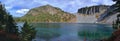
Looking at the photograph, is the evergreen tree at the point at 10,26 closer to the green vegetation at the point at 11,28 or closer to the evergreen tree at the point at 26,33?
the green vegetation at the point at 11,28

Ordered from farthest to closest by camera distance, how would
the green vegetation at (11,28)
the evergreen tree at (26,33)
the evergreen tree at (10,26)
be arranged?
the evergreen tree at (26,33), the evergreen tree at (10,26), the green vegetation at (11,28)

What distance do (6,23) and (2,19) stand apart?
255cm

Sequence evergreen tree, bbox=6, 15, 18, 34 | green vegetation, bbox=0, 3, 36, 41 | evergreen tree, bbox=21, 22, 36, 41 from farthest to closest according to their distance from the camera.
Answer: evergreen tree, bbox=21, 22, 36, 41 < evergreen tree, bbox=6, 15, 18, 34 < green vegetation, bbox=0, 3, 36, 41

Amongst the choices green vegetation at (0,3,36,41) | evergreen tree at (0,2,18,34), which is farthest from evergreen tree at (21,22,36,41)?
evergreen tree at (0,2,18,34)

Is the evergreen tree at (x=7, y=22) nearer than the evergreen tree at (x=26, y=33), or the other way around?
the evergreen tree at (x=7, y=22)

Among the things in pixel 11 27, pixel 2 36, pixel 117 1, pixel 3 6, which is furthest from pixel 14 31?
pixel 117 1

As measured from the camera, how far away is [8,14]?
189 ft

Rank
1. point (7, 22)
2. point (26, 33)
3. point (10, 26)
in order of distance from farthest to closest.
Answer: point (26, 33)
point (10, 26)
point (7, 22)

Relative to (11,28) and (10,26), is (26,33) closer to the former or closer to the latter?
(11,28)

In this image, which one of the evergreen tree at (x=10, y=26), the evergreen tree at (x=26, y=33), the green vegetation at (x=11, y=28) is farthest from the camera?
the evergreen tree at (x=26, y=33)

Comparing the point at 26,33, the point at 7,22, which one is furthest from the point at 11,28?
the point at 26,33

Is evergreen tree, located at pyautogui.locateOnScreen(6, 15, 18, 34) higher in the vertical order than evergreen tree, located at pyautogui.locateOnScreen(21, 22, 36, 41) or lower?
higher

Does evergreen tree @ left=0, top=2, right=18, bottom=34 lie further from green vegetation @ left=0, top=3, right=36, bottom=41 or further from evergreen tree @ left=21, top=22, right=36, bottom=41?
evergreen tree @ left=21, top=22, right=36, bottom=41

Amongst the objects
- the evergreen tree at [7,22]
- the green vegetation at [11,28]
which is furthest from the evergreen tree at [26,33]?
the evergreen tree at [7,22]
